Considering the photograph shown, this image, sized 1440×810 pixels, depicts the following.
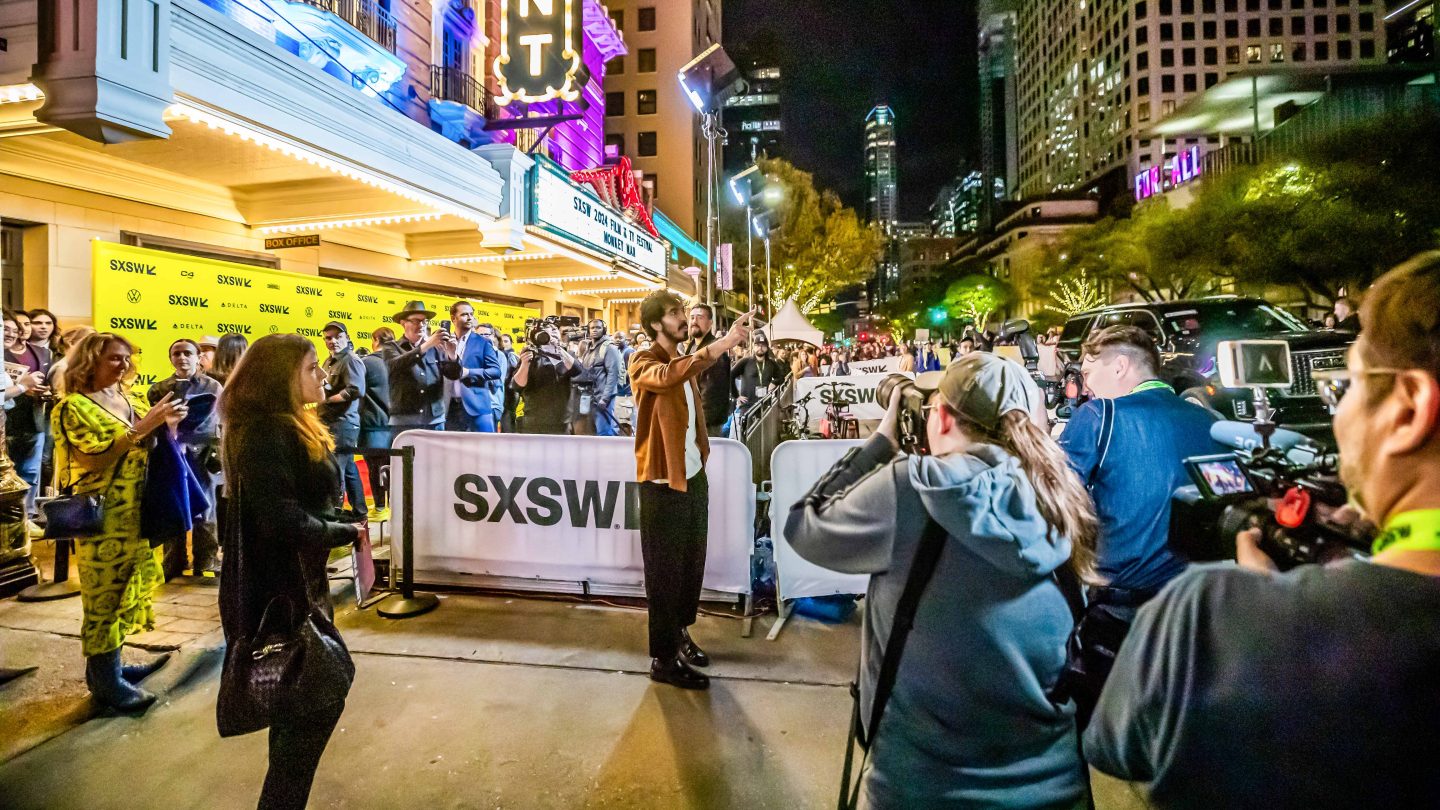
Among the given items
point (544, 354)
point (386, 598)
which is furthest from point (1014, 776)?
point (544, 354)

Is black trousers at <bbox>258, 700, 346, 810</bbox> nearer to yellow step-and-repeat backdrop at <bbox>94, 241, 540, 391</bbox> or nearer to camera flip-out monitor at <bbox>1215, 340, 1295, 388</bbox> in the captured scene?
camera flip-out monitor at <bbox>1215, 340, 1295, 388</bbox>

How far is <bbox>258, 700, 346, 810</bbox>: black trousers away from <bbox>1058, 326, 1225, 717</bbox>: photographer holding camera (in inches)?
102

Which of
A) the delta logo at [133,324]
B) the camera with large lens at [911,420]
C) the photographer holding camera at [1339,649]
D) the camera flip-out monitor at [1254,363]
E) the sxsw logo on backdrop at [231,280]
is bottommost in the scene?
the photographer holding camera at [1339,649]

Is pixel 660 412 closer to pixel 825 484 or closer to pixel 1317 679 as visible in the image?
pixel 825 484

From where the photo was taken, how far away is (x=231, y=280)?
27.0 feet

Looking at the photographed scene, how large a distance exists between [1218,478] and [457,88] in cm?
1792

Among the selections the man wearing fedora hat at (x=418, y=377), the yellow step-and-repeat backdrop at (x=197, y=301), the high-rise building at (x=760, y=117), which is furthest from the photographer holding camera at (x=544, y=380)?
the high-rise building at (x=760, y=117)

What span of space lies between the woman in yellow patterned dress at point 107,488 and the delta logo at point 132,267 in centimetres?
412

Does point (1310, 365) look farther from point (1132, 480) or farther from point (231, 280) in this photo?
point (231, 280)

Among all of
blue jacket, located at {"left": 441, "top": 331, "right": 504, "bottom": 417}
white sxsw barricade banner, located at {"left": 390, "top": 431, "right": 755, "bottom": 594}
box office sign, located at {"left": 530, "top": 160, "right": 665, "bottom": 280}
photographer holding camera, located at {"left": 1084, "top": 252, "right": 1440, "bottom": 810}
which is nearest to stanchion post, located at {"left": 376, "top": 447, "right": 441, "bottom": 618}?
white sxsw barricade banner, located at {"left": 390, "top": 431, "right": 755, "bottom": 594}

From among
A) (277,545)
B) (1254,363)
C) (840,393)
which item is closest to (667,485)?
(277,545)

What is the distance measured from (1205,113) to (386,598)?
62452 millimetres

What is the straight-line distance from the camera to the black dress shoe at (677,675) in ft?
12.9

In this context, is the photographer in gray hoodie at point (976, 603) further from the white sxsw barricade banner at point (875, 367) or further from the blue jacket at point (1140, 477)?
the white sxsw barricade banner at point (875, 367)
